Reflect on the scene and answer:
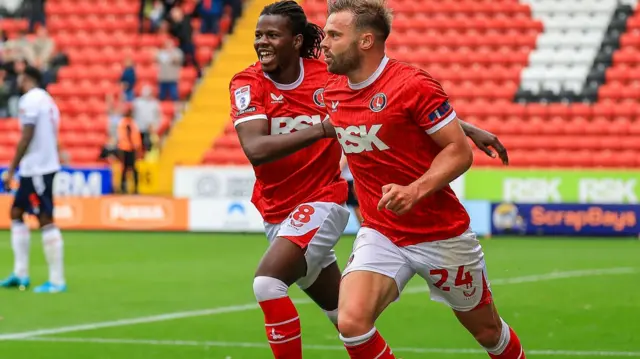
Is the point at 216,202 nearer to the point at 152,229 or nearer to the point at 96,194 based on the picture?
the point at 152,229

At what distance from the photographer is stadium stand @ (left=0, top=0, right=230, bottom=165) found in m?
28.1

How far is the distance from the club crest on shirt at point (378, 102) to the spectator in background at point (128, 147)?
18.8 metres

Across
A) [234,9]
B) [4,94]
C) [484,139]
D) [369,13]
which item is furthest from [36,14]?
[369,13]

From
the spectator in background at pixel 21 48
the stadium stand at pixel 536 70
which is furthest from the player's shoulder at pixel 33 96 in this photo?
the spectator in background at pixel 21 48

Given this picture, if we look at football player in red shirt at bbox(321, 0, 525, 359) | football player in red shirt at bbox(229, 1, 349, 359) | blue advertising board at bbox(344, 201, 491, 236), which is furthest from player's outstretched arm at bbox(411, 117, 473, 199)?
blue advertising board at bbox(344, 201, 491, 236)

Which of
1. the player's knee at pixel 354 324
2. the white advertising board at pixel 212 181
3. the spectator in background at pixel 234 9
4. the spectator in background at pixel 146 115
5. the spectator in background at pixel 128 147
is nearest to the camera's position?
the player's knee at pixel 354 324

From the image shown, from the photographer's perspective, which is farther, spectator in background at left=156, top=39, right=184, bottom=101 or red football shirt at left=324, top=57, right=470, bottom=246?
spectator in background at left=156, top=39, right=184, bottom=101

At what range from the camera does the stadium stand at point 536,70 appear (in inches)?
989

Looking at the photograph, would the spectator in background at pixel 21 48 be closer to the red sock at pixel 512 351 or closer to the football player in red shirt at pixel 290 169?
the football player in red shirt at pixel 290 169

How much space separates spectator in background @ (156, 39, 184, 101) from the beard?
843 inches

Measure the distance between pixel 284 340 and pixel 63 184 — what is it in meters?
18.5

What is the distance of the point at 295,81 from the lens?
736 cm

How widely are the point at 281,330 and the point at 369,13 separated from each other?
194cm

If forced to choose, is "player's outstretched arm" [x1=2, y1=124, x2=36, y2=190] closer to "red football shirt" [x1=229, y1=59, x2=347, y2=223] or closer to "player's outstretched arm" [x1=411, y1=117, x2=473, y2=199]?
"red football shirt" [x1=229, y1=59, x2=347, y2=223]
